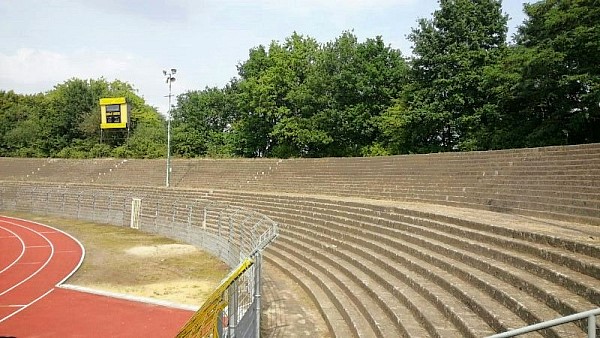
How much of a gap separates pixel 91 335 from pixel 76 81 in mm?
62258

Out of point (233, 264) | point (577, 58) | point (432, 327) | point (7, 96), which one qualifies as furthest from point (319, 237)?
point (7, 96)

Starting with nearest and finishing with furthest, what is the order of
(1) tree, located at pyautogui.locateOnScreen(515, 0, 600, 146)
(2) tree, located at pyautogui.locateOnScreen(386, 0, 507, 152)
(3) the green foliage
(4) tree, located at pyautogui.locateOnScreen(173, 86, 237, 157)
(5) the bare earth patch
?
(5) the bare earth patch < (1) tree, located at pyautogui.locateOnScreen(515, 0, 600, 146) < (2) tree, located at pyautogui.locateOnScreen(386, 0, 507, 152) < (4) tree, located at pyautogui.locateOnScreen(173, 86, 237, 157) < (3) the green foliage

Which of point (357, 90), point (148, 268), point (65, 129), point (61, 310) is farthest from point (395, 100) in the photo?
point (65, 129)

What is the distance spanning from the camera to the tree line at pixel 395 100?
24.0m

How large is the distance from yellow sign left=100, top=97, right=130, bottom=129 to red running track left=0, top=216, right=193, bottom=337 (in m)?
32.7

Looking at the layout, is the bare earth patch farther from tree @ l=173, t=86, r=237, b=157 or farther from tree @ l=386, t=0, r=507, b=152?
tree @ l=173, t=86, r=237, b=157

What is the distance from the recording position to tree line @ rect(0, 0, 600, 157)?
23953 mm

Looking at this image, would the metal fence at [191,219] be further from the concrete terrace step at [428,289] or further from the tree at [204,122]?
the tree at [204,122]

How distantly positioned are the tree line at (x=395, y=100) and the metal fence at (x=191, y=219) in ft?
55.7

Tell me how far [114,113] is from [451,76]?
32444 millimetres

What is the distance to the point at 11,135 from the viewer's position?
192ft

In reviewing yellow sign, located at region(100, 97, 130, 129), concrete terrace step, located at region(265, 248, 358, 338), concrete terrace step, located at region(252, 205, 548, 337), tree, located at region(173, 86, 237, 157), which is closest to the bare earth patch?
concrete terrace step, located at region(265, 248, 358, 338)

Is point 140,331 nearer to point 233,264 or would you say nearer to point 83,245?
point 233,264

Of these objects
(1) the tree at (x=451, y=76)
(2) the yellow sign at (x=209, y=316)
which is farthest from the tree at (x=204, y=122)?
(2) the yellow sign at (x=209, y=316)
